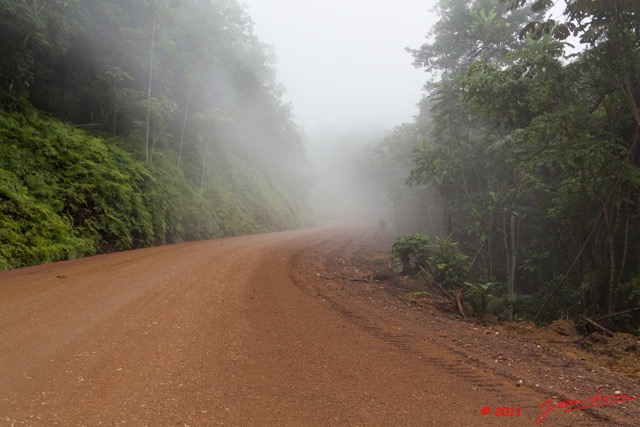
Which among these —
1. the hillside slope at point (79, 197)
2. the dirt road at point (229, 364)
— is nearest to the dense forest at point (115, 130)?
the hillside slope at point (79, 197)

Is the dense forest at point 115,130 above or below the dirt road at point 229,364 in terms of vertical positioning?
above

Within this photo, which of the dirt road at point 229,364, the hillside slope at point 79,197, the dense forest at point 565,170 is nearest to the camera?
the dirt road at point 229,364

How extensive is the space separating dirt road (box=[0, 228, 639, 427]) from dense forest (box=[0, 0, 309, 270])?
3773 millimetres

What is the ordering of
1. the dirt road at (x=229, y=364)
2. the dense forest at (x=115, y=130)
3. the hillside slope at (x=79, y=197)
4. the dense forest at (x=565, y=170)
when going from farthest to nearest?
the dense forest at (x=115, y=130) < the hillside slope at (x=79, y=197) < the dense forest at (x=565, y=170) < the dirt road at (x=229, y=364)

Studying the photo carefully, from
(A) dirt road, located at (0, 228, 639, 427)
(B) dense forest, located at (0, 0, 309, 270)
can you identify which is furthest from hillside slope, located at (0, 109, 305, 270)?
(A) dirt road, located at (0, 228, 639, 427)

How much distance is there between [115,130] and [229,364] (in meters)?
16.2

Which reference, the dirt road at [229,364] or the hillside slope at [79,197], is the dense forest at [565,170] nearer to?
the dirt road at [229,364]

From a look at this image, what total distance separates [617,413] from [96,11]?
1942 cm

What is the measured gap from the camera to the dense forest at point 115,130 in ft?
32.3

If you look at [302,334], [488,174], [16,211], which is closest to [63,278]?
[16,211]

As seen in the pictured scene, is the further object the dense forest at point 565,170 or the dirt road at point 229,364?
the dense forest at point 565,170

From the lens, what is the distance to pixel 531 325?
6711mm

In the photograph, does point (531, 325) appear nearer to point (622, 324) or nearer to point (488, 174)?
point (622, 324)

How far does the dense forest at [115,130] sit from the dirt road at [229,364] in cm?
377
